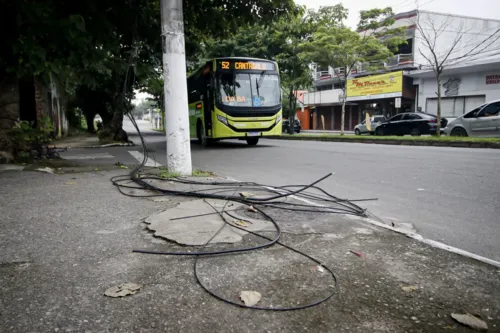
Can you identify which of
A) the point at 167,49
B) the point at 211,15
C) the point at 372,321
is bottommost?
the point at 372,321

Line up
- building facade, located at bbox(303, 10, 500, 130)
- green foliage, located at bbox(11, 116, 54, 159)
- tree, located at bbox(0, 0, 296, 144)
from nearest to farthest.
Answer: tree, located at bbox(0, 0, 296, 144)
green foliage, located at bbox(11, 116, 54, 159)
building facade, located at bbox(303, 10, 500, 130)

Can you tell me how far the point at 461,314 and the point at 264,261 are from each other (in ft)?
3.99

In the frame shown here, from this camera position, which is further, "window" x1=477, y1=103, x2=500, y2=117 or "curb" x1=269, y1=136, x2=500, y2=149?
"window" x1=477, y1=103, x2=500, y2=117

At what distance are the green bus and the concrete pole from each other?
278 inches

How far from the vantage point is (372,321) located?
72.5 inches

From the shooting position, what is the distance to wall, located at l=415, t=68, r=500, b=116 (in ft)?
79.9

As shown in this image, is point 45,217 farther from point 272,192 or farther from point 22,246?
point 272,192

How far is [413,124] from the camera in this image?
19484mm

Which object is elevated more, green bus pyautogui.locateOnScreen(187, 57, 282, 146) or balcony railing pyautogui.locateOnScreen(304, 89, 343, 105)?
balcony railing pyautogui.locateOnScreen(304, 89, 343, 105)

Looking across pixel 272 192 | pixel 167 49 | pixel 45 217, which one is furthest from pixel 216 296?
pixel 167 49

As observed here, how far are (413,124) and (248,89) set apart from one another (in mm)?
11004

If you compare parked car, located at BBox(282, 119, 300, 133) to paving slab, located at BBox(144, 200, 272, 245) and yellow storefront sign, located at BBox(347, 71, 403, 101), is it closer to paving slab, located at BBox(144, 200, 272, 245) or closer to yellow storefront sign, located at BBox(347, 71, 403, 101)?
yellow storefront sign, located at BBox(347, 71, 403, 101)

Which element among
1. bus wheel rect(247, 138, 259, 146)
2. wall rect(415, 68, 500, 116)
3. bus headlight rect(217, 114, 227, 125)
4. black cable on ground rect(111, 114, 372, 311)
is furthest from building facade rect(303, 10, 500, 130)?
black cable on ground rect(111, 114, 372, 311)

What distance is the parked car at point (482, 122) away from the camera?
1396 cm
